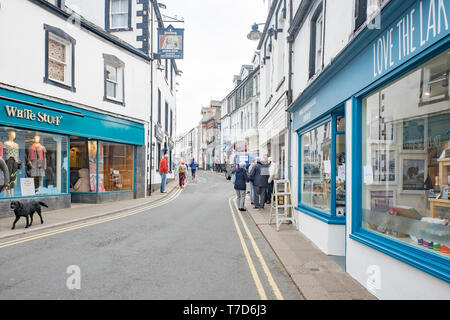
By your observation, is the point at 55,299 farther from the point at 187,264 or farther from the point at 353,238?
→ the point at 353,238

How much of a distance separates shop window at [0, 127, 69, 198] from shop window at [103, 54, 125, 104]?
136 inches

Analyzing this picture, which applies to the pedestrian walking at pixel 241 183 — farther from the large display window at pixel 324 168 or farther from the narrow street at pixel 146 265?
the large display window at pixel 324 168

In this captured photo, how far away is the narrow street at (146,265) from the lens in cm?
450

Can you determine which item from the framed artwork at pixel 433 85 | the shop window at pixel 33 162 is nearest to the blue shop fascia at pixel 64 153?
the shop window at pixel 33 162

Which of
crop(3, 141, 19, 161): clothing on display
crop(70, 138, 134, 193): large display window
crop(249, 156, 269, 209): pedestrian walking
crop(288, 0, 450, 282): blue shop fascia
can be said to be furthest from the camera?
crop(70, 138, 134, 193): large display window

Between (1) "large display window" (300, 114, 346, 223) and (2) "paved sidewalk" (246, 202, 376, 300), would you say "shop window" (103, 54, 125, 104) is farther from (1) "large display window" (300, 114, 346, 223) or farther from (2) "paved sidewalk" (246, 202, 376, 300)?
(2) "paved sidewalk" (246, 202, 376, 300)

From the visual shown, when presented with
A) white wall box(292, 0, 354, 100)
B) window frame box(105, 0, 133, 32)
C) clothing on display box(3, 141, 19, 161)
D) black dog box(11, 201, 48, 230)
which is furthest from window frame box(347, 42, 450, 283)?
window frame box(105, 0, 133, 32)

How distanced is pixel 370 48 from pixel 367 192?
212cm

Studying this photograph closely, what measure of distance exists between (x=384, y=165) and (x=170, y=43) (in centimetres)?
1479

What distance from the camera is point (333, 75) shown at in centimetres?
639

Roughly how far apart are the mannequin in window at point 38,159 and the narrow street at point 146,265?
3.91m

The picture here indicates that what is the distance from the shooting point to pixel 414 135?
475 cm

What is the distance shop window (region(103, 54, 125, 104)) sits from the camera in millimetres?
14859
